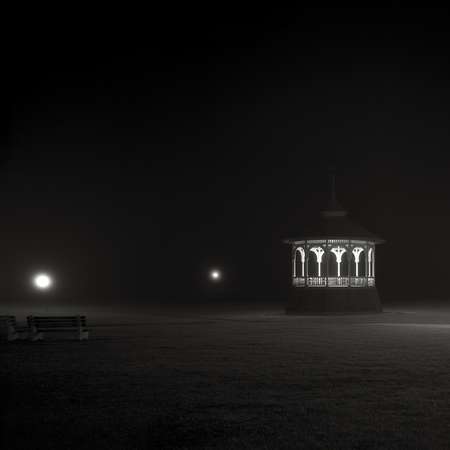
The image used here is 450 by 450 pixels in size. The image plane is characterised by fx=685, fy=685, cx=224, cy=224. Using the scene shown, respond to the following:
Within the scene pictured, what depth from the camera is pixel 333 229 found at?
41125 mm

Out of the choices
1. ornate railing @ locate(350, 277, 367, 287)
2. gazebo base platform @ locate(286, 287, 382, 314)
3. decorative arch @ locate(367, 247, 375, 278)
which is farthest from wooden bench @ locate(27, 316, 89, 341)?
decorative arch @ locate(367, 247, 375, 278)

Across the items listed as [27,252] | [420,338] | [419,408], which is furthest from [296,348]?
[27,252]

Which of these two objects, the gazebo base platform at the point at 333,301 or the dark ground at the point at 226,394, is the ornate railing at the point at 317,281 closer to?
the gazebo base platform at the point at 333,301

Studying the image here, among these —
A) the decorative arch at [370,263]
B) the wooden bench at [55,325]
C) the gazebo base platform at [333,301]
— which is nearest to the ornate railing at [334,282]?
the gazebo base platform at [333,301]

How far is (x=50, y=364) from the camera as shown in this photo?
15.1m

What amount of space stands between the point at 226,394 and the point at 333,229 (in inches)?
1214

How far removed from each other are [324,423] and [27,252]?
107m

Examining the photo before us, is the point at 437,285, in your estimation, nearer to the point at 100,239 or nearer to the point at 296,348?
the point at 100,239

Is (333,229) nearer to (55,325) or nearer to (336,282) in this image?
(336,282)

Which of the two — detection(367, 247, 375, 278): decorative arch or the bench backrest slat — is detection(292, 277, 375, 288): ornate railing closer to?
detection(367, 247, 375, 278): decorative arch

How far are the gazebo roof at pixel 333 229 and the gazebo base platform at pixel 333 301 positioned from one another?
3.08 meters

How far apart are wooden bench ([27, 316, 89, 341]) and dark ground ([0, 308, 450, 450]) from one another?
743 millimetres

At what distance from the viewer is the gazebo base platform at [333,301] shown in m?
39.4

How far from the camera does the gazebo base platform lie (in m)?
39.4
